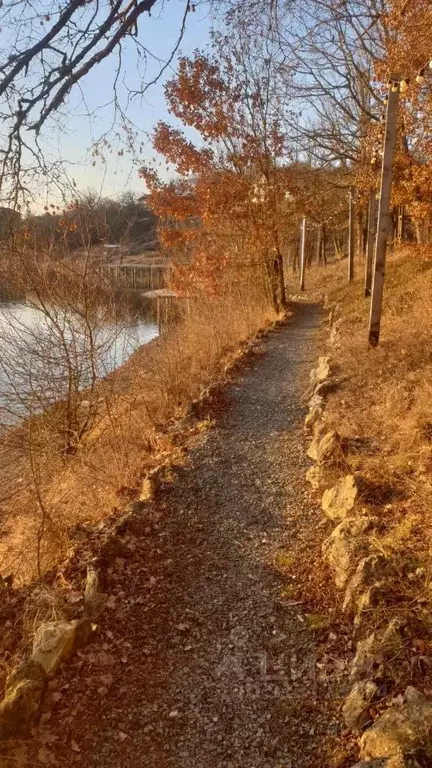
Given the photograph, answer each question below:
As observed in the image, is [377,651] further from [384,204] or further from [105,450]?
[384,204]

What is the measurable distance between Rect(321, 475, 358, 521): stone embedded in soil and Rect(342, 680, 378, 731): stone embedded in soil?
1813 mm

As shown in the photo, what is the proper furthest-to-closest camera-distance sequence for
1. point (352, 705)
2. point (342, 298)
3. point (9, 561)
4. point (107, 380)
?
1. point (342, 298)
2. point (107, 380)
3. point (9, 561)
4. point (352, 705)

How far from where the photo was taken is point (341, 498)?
475 cm

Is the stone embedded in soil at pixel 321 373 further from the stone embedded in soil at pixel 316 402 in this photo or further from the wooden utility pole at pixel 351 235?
the wooden utility pole at pixel 351 235

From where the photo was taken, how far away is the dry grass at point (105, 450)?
16.4ft

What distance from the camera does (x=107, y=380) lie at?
343 inches

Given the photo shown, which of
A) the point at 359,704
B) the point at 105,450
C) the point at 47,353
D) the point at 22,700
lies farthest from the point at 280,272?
the point at 22,700

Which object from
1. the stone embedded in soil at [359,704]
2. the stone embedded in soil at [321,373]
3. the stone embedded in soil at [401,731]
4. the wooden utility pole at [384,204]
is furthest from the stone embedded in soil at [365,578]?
the wooden utility pole at [384,204]

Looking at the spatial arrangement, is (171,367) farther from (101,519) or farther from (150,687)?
(150,687)

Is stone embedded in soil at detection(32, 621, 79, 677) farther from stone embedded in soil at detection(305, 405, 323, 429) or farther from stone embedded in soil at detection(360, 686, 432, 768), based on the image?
stone embedded in soil at detection(305, 405, 323, 429)

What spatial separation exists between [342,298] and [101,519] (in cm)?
1388

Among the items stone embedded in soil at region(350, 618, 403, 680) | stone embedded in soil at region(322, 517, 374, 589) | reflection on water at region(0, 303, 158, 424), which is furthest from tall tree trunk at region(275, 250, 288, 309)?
stone embedded in soil at region(350, 618, 403, 680)

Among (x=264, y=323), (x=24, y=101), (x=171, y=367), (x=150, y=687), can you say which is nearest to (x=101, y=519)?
(x=150, y=687)

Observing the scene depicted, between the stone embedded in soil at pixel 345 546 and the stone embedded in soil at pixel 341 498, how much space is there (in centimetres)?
28
